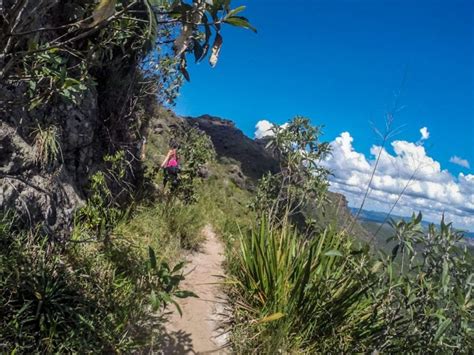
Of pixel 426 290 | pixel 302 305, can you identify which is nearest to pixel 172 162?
pixel 302 305

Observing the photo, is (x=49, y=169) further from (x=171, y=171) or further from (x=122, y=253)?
(x=171, y=171)

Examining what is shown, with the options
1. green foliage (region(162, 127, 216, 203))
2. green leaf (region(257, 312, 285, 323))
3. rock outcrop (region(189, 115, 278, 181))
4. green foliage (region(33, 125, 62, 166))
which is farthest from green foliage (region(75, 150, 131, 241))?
rock outcrop (region(189, 115, 278, 181))

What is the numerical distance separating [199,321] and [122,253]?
128 centimetres

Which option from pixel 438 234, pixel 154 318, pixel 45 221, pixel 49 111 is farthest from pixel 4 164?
pixel 438 234

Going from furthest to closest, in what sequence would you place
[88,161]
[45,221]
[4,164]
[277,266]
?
[88,161], [277,266], [45,221], [4,164]

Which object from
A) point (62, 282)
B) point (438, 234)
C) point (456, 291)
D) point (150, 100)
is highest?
point (150, 100)

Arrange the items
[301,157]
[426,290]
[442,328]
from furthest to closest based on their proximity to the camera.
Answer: [301,157] → [426,290] → [442,328]

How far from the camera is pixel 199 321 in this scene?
409 centimetres

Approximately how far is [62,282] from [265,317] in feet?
6.80

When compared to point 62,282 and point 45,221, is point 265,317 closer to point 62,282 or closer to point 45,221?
point 62,282

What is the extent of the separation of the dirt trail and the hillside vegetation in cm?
17

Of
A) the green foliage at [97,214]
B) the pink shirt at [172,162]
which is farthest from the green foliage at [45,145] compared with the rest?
the pink shirt at [172,162]

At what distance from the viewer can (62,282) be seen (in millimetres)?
3109

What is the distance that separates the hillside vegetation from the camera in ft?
6.19
